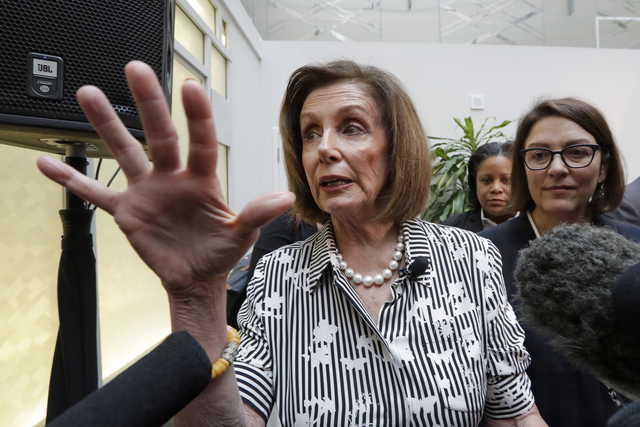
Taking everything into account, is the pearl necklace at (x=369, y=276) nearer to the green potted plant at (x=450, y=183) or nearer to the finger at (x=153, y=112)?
the finger at (x=153, y=112)

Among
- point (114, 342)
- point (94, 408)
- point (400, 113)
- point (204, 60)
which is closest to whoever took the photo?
point (94, 408)

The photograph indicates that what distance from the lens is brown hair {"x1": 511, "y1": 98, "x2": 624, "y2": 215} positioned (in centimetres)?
142

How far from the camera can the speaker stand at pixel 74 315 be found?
3.35 feet

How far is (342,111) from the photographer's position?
1.11 metres

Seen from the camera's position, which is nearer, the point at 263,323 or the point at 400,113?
the point at 263,323

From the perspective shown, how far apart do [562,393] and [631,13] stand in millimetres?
7044

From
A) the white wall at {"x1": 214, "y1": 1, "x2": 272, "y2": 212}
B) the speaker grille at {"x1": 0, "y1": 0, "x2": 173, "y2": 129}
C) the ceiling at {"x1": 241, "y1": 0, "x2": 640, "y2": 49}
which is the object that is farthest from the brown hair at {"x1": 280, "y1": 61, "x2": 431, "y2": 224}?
the ceiling at {"x1": 241, "y1": 0, "x2": 640, "y2": 49}

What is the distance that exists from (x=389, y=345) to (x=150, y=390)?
713 mm

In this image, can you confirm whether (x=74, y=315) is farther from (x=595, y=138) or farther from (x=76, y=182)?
(x=595, y=138)

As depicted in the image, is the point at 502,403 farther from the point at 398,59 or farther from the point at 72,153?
the point at 398,59

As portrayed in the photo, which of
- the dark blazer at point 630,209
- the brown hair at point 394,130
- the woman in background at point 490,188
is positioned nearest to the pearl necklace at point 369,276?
the brown hair at point 394,130

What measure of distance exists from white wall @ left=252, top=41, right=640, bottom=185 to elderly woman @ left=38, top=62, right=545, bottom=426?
4.25 m

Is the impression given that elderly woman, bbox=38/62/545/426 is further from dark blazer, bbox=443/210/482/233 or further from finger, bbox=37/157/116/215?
dark blazer, bbox=443/210/482/233

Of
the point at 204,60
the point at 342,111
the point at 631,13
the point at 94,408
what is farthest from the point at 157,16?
the point at 631,13
